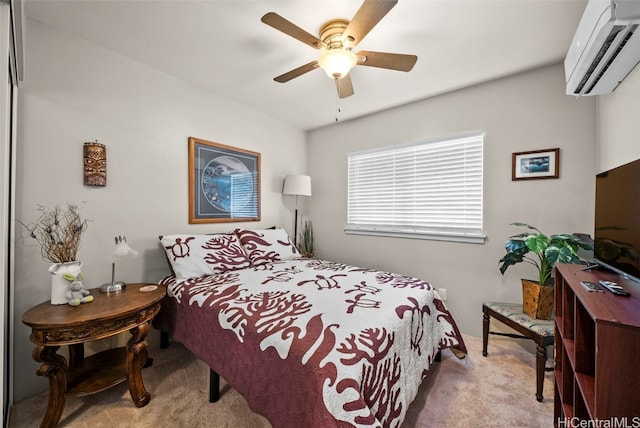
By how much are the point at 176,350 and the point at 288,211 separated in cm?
203

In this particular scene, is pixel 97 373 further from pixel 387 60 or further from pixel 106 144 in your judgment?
pixel 387 60

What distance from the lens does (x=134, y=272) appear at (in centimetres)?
217

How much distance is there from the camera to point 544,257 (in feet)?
Answer: 6.07

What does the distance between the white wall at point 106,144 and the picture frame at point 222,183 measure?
9 centimetres

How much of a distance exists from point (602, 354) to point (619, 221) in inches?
31.0

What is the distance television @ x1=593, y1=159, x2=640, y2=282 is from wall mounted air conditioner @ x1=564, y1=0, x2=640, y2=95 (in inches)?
25.3

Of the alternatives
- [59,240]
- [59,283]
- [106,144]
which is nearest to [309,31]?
[106,144]

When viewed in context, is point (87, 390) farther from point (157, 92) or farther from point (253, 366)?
point (157, 92)

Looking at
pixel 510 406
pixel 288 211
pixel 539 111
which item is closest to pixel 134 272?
pixel 288 211

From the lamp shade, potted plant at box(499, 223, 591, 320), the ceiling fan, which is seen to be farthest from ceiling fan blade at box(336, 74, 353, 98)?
potted plant at box(499, 223, 591, 320)

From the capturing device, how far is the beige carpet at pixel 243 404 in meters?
1.49

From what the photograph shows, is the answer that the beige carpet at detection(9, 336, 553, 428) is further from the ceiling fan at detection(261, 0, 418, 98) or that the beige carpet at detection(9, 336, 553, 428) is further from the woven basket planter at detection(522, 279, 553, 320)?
the ceiling fan at detection(261, 0, 418, 98)

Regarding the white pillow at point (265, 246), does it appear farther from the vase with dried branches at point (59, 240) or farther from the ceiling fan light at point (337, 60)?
the ceiling fan light at point (337, 60)

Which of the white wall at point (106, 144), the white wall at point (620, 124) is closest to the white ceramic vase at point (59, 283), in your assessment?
the white wall at point (106, 144)
